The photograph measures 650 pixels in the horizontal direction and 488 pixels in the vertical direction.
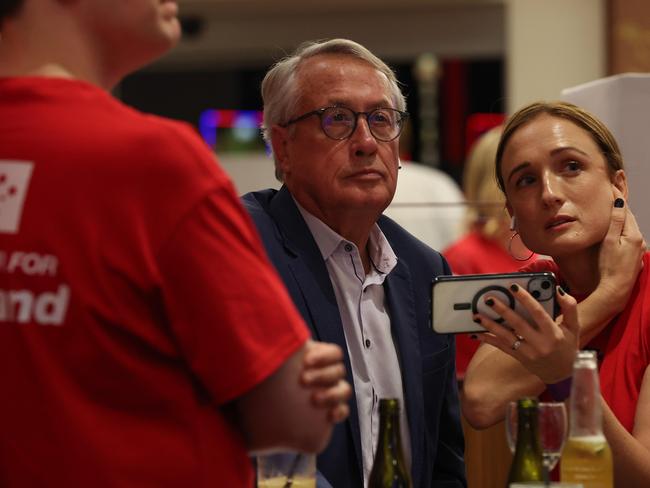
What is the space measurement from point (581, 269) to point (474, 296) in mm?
563

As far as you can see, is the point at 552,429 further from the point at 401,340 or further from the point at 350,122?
the point at 350,122

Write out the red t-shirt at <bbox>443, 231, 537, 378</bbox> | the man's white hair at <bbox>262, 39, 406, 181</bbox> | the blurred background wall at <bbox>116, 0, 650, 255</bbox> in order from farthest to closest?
the blurred background wall at <bbox>116, 0, 650, 255</bbox>
the red t-shirt at <bbox>443, 231, 537, 378</bbox>
the man's white hair at <bbox>262, 39, 406, 181</bbox>

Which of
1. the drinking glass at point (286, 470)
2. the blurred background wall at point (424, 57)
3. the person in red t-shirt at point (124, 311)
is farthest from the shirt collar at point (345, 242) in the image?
the blurred background wall at point (424, 57)

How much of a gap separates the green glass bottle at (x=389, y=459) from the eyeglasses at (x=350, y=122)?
29.4 inches

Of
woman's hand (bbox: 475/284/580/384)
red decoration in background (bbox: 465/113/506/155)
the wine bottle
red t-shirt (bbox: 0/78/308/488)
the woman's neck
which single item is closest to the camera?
red t-shirt (bbox: 0/78/308/488)

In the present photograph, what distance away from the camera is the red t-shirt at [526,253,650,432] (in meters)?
2.02

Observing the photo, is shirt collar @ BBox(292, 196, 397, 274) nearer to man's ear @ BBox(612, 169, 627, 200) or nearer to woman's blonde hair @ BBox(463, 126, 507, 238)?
man's ear @ BBox(612, 169, 627, 200)

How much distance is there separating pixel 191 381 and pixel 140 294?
107mm

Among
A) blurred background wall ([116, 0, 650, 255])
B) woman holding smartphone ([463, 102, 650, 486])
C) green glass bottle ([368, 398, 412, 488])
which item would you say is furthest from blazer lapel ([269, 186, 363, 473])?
blurred background wall ([116, 0, 650, 255])

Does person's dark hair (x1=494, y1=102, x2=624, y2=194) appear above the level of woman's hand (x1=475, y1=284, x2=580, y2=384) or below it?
above

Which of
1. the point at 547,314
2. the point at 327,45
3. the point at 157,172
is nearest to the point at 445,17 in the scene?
the point at 327,45

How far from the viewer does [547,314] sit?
1652 mm

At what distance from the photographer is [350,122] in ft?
7.36

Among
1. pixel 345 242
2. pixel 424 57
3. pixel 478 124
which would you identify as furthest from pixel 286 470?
pixel 478 124
